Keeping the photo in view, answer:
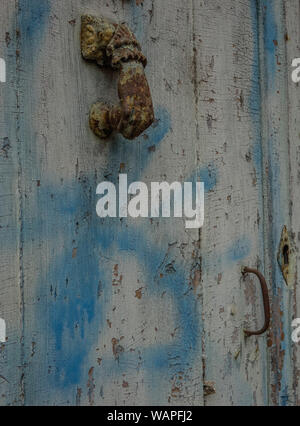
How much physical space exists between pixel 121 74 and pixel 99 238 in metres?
0.21

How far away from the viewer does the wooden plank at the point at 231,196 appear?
806 millimetres

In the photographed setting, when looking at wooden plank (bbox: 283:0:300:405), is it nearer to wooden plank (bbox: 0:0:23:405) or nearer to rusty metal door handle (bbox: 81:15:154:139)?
rusty metal door handle (bbox: 81:15:154:139)

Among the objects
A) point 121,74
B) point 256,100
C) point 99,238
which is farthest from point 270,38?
point 99,238

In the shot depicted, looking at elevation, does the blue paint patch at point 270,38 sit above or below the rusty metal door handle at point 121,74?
above

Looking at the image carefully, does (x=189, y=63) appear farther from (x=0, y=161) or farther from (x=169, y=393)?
(x=169, y=393)

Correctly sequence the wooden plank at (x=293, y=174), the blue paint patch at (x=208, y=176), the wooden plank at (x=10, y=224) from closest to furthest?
the wooden plank at (x=10, y=224) → the blue paint patch at (x=208, y=176) → the wooden plank at (x=293, y=174)

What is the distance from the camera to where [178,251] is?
0.77 metres


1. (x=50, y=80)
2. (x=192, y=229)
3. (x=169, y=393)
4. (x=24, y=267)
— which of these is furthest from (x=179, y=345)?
(x=50, y=80)

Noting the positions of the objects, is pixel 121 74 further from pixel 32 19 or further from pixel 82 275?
pixel 82 275

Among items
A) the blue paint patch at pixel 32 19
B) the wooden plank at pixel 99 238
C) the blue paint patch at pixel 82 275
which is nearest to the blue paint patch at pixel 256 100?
the wooden plank at pixel 99 238

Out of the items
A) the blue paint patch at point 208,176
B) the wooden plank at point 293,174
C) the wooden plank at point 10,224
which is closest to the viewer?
the wooden plank at point 10,224

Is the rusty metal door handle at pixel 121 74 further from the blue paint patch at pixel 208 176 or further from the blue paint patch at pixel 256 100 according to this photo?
the blue paint patch at pixel 256 100

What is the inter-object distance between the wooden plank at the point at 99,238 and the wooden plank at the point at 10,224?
11 millimetres

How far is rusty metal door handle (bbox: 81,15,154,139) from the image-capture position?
0.65m
